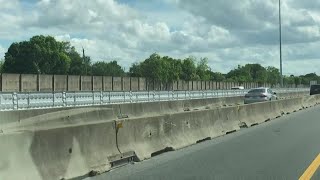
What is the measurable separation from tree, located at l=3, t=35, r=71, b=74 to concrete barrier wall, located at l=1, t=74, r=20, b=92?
71812 millimetres

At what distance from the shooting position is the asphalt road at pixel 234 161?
33.3 ft

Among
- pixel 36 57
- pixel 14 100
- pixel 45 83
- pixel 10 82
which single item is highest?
pixel 36 57

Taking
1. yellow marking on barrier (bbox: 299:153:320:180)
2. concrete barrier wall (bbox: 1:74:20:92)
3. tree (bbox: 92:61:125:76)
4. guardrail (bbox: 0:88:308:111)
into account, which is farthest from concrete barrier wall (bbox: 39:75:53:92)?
tree (bbox: 92:61:125:76)

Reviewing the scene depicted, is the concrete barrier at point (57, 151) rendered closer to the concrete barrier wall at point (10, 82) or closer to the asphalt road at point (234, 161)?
the asphalt road at point (234, 161)

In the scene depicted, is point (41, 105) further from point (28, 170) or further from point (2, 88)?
point (28, 170)

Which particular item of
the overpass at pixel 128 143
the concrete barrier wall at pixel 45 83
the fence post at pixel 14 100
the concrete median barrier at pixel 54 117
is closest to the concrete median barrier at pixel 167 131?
the overpass at pixel 128 143

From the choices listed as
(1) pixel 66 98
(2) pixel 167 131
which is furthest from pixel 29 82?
(2) pixel 167 131

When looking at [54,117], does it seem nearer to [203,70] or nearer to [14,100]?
[14,100]

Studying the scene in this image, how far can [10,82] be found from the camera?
40719 millimetres

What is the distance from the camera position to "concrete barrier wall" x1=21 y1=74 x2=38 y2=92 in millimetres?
42188

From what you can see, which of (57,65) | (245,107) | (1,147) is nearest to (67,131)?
(1,147)

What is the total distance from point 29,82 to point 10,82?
2659mm

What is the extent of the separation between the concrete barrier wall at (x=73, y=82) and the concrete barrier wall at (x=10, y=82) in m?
8.08

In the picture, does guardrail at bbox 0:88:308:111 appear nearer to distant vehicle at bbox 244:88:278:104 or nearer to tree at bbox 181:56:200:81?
distant vehicle at bbox 244:88:278:104
